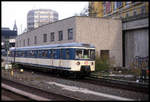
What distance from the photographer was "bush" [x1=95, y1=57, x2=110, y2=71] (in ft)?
76.7

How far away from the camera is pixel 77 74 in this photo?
709 inches

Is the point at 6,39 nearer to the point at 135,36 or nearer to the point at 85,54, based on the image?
the point at 135,36

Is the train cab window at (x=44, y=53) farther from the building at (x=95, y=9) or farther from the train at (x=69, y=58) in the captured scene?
the building at (x=95, y=9)

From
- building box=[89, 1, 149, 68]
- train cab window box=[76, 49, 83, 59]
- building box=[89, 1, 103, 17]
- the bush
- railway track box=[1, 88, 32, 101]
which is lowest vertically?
railway track box=[1, 88, 32, 101]

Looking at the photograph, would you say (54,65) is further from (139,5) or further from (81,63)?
(139,5)

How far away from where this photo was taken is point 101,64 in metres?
23.4

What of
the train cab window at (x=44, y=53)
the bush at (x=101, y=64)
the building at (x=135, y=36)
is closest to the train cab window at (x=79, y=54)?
the train cab window at (x=44, y=53)

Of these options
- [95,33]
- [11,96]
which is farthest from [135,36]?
[11,96]

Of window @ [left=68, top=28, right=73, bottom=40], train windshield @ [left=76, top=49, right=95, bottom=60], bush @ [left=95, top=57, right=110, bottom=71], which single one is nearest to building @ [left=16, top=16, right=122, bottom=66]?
window @ [left=68, top=28, right=73, bottom=40]

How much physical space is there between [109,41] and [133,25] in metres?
3.77

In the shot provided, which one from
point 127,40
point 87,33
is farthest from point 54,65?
point 127,40

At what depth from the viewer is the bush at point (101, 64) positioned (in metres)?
23.4

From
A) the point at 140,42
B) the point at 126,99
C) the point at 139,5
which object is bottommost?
the point at 126,99

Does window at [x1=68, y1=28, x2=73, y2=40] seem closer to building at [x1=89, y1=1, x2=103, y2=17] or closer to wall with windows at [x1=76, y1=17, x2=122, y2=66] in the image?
wall with windows at [x1=76, y1=17, x2=122, y2=66]
